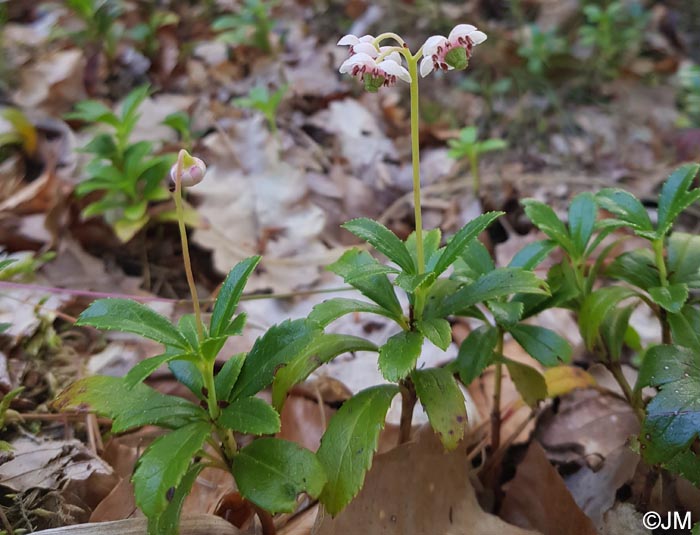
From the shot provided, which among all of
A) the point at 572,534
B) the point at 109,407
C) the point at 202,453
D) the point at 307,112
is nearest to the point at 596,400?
the point at 572,534

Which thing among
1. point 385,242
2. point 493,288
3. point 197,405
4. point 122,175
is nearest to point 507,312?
point 493,288

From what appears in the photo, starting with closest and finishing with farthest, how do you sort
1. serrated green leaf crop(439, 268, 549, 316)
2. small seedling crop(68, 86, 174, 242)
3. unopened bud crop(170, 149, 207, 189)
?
unopened bud crop(170, 149, 207, 189), serrated green leaf crop(439, 268, 549, 316), small seedling crop(68, 86, 174, 242)

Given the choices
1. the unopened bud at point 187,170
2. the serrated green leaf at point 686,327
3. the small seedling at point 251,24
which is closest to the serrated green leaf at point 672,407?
the serrated green leaf at point 686,327

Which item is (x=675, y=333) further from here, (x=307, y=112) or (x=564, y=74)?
(x=564, y=74)

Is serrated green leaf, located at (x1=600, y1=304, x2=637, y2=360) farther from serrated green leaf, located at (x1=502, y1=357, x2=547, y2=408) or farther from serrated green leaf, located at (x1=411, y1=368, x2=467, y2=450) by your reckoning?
serrated green leaf, located at (x1=411, y1=368, x2=467, y2=450)

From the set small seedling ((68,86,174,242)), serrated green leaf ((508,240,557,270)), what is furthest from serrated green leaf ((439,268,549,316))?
small seedling ((68,86,174,242))
